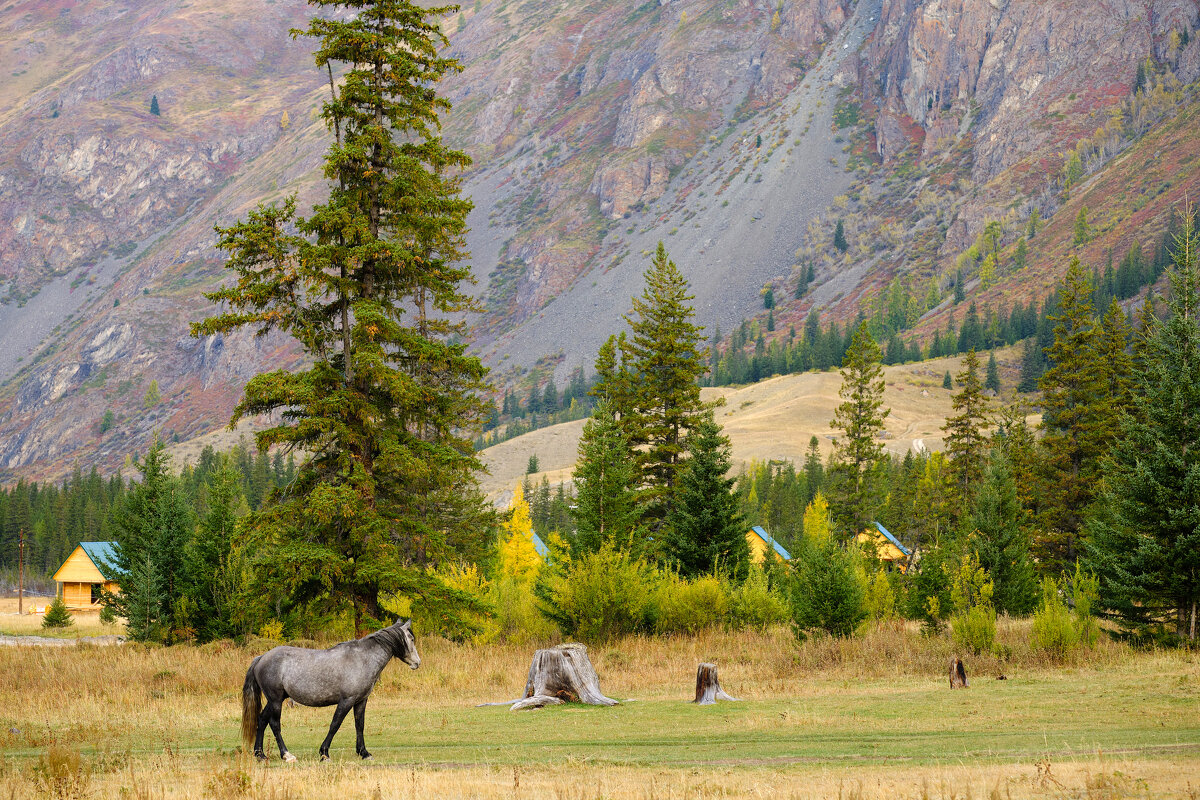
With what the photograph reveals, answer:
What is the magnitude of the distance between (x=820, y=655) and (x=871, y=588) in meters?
12.0

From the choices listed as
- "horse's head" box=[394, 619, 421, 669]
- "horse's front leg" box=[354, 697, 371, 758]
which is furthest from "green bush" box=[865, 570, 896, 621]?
"horse's front leg" box=[354, 697, 371, 758]

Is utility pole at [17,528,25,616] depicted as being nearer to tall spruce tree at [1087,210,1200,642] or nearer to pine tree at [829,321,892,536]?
pine tree at [829,321,892,536]

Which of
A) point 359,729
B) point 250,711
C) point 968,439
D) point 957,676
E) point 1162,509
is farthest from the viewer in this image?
point 968,439

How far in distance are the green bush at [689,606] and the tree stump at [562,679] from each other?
1069cm

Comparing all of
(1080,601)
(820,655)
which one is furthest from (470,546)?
(1080,601)

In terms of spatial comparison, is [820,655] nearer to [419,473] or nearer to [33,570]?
[419,473]

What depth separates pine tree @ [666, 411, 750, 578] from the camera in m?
36.5

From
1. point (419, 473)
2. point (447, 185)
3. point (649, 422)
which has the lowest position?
point (419, 473)

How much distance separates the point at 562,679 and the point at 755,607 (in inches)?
509

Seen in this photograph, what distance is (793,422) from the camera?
16475cm

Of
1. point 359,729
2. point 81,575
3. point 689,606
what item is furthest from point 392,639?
point 81,575

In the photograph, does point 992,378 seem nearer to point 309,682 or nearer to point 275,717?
point 309,682

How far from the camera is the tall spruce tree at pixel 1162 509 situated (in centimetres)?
2442

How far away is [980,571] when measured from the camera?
30891 mm
